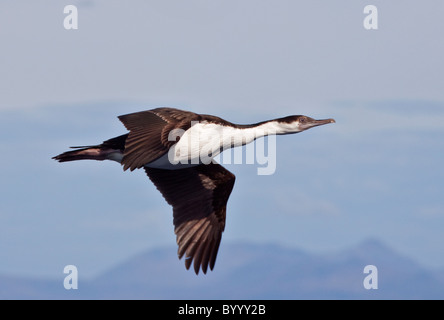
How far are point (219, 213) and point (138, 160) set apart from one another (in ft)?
10.3

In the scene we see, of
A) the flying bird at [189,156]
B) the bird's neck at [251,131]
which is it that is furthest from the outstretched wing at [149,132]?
the bird's neck at [251,131]

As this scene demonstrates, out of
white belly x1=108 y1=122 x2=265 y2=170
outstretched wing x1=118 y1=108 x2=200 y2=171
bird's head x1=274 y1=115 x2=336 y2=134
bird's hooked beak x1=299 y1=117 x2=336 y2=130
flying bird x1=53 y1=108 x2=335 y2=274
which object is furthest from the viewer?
bird's hooked beak x1=299 y1=117 x2=336 y2=130

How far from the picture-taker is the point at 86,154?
46.7ft

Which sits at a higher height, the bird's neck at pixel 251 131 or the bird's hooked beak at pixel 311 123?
the bird's hooked beak at pixel 311 123

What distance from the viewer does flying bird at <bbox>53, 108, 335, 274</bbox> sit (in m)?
12.8

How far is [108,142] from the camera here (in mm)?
14289

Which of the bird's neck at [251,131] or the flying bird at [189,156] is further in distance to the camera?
the bird's neck at [251,131]

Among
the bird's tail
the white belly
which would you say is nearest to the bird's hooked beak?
the white belly

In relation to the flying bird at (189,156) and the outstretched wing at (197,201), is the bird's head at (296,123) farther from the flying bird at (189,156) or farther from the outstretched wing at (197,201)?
the outstretched wing at (197,201)

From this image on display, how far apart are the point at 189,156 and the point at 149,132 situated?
110 centimetres

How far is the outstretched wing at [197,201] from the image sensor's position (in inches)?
573

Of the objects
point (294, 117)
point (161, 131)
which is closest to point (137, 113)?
point (161, 131)

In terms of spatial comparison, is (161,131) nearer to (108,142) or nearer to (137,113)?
(137,113)

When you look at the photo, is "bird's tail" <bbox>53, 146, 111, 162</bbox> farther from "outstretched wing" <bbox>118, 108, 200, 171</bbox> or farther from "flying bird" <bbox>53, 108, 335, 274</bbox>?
"outstretched wing" <bbox>118, 108, 200, 171</bbox>
